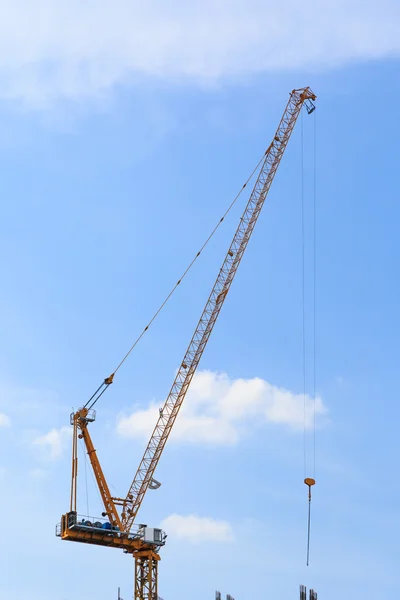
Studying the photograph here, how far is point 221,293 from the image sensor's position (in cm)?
15700

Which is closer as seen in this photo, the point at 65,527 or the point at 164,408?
the point at 65,527

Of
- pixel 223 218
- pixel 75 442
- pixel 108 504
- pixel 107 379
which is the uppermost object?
pixel 223 218

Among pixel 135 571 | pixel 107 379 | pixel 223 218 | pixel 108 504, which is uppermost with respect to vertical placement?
pixel 223 218

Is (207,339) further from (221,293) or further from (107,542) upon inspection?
(107,542)

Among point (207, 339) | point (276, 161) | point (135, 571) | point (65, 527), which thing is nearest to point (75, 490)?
point (65, 527)

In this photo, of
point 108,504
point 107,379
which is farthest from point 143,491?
point 107,379

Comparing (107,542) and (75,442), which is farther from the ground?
(75,442)

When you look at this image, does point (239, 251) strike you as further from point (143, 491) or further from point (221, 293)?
point (143, 491)

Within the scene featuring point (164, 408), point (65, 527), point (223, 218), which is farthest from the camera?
point (223, 218)

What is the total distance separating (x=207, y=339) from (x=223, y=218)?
22.9m

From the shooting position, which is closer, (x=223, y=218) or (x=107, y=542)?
(x=107, y=542)

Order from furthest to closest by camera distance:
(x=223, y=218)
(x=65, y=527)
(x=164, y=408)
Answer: (x=223, y=218) → (x=164, y=408) → (x=65, y=527)

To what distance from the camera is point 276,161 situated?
167 metres

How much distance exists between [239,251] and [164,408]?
29652mm
